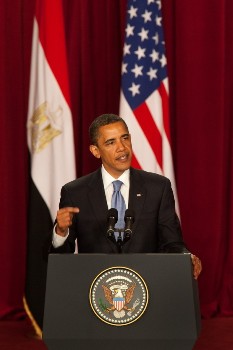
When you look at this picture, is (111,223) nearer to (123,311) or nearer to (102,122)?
(123,311)

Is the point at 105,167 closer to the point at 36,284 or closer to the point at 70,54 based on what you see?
the point at 36,284

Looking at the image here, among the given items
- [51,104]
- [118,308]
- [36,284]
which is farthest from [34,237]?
[118,308]

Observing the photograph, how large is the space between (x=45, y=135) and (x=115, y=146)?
1.74 metres

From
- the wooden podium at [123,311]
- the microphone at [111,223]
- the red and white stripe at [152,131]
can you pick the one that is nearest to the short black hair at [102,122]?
the microphone at [111,223]

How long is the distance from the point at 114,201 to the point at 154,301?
801 mm

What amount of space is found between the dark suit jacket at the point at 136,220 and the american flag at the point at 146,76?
163cm

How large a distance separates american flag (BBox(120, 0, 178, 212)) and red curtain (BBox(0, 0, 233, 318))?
1.42 ft

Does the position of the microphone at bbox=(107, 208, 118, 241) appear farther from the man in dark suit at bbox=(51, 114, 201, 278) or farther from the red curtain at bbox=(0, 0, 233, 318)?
the red curtain at bbox=(0, 0, 233, 318)

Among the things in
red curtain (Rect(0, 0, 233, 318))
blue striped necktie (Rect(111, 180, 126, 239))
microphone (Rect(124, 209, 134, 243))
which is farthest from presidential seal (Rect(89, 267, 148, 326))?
red curtain (Rect(0, 0, 233, 318))

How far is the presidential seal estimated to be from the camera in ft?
7.62

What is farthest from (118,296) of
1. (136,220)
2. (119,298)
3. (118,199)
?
(118,199)

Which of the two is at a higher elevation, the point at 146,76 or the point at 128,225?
the point at 146,76

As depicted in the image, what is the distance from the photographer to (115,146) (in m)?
2.99

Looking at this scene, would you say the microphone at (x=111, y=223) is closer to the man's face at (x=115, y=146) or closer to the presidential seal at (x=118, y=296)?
the presidential seal at (x=118, y=296)
